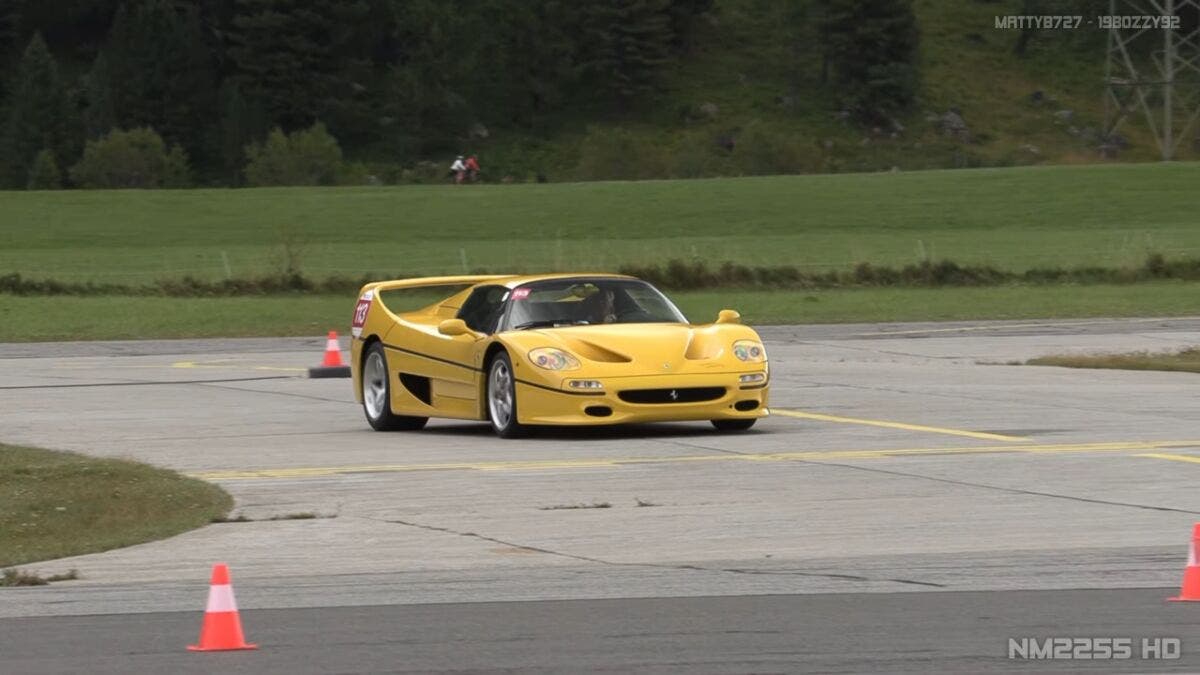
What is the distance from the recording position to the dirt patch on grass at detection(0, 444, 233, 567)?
36.9 ft

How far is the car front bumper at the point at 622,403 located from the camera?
15.9 metres

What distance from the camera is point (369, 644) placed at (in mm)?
7965

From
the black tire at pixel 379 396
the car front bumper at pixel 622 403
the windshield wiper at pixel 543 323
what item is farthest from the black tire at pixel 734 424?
the black tire at pixel 379 396

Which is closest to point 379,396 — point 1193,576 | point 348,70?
point 1193,576

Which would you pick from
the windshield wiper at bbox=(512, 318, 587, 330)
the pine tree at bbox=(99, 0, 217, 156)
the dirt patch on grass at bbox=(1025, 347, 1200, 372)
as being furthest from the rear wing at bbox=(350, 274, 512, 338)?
the pine tree at bbox=(99, 0, 217, 156)

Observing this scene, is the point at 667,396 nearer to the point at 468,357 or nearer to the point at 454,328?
the point at 468,357

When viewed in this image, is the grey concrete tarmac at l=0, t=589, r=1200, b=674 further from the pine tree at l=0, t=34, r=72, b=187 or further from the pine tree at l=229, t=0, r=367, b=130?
the pine tree at l=229, t=0, r=367, b=130

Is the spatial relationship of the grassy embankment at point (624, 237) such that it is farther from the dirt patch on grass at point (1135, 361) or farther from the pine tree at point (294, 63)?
the pine tree at point (294, 63)

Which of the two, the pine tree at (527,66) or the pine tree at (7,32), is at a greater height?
the pine tree at (7,32)

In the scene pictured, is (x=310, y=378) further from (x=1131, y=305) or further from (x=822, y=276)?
(x=822, y=276)

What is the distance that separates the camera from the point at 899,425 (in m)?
16.6

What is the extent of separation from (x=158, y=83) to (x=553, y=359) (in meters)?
95.3

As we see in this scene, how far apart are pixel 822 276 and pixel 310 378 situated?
2213 centimetres

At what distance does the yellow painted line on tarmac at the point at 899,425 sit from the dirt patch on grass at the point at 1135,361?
572cm
